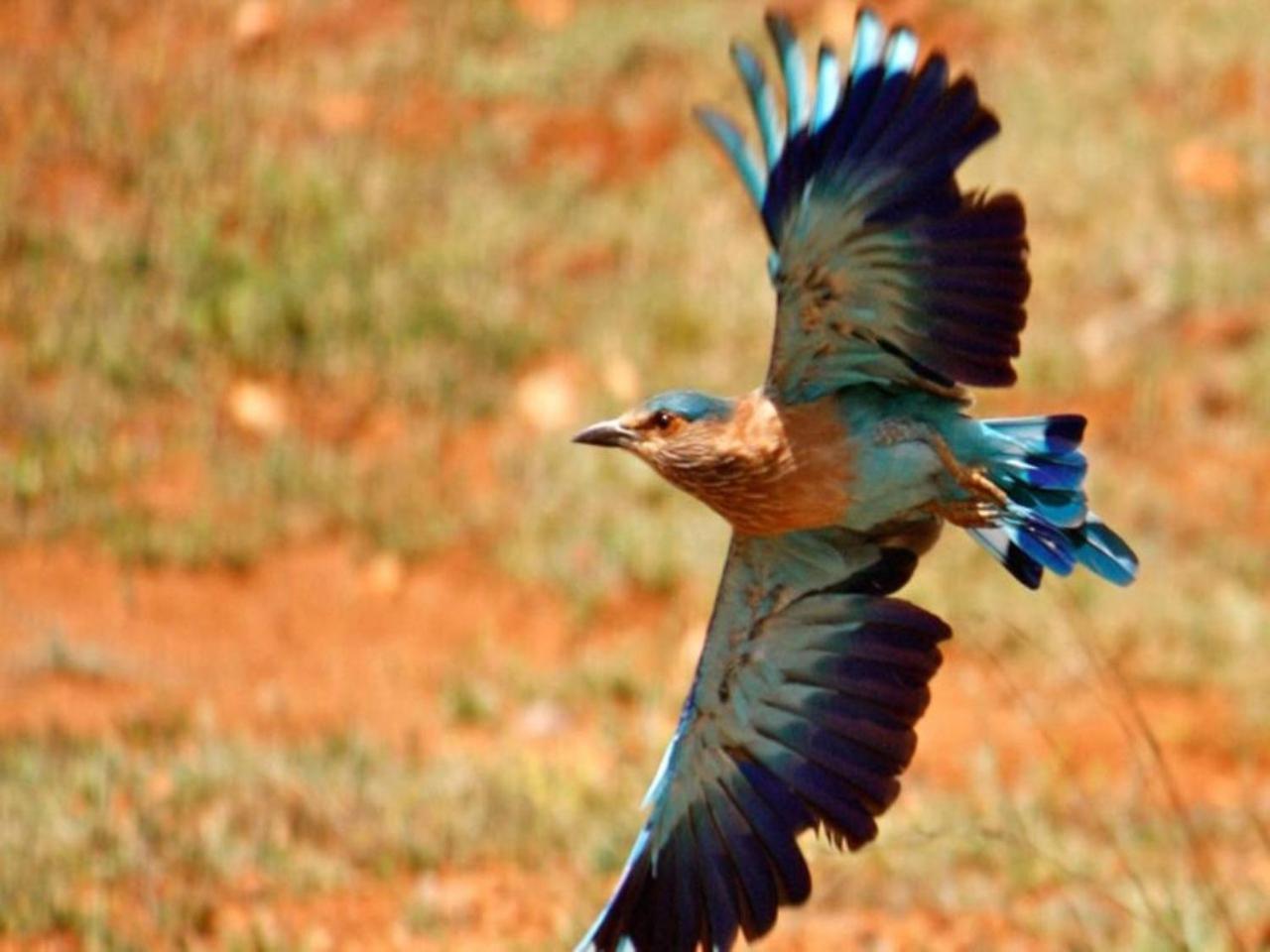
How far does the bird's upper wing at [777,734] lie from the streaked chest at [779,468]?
18 cm

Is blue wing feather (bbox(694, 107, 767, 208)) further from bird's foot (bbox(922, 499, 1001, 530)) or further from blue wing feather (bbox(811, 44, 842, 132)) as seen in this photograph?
bird's foot (bbox(922, 499, 1001, 530))

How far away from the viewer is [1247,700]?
889cm

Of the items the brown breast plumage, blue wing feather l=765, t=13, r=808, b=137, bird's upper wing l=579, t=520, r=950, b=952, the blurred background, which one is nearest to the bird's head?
the brown breast plumage

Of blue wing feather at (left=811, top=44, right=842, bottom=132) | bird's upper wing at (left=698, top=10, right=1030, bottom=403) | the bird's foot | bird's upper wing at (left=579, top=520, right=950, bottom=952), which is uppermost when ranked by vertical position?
blue wing feather at (left=811, top=44, right=842, bottom=132)

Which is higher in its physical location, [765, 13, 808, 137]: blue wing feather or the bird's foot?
[765, 13, 808, 137]: blue wing feather

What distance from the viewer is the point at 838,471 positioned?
209 inches

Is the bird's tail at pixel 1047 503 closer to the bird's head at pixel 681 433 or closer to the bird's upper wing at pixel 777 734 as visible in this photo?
the bird's upper wing at pixel 777 734

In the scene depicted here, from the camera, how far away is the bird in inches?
193

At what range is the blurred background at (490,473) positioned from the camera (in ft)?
23.0

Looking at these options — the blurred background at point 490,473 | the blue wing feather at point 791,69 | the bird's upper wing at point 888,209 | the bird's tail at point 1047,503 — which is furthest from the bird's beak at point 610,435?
the blurred background at point 490,473

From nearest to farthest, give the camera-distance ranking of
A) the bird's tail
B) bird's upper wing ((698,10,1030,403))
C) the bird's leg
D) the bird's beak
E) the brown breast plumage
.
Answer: bird's upper wing ((698,10,1030,403)) → the bird's tail → the bird's leg → the brown breast plumage → the bird's beak

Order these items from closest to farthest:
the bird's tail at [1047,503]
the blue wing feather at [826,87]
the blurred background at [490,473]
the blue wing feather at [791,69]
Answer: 1. the blue wing feather at [791,69]
2. the blue wing feather at [826,87]
3. the bird's tail at [1047,503]
4. the blurred background at [490,473]

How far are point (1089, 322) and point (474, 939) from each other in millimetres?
5817

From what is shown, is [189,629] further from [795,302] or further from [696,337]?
[795,302]
